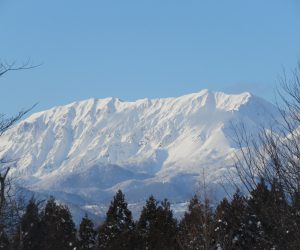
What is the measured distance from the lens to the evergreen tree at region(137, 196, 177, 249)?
36.0m

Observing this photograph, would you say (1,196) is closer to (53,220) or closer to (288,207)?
(288,207)

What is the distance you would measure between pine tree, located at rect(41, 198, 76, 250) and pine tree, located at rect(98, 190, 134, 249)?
10.9 feet

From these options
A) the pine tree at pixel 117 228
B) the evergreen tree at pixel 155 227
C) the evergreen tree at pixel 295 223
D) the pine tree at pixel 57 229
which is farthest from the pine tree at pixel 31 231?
the evergreen tree at pixel 295 223

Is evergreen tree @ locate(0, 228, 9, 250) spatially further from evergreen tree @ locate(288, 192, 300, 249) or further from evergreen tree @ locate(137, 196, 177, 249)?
evergreen tree @ locate(137, 196, 177, 249)

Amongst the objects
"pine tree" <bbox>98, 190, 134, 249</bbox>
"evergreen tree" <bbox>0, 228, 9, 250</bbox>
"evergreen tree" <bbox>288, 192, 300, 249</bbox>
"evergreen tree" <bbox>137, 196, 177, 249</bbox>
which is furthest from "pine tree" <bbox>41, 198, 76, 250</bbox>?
"evergreen tree" <bbox>288, 192, 300, 249</bbox>

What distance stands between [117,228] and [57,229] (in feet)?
16.1

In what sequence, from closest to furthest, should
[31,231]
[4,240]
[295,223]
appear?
[295,223] → [4,240] → [31,231]

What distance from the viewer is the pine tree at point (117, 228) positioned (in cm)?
3600

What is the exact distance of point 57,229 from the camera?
39781mm

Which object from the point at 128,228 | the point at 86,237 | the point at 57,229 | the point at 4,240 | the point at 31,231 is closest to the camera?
the point at 4,240

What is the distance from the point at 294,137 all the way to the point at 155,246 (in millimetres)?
25117

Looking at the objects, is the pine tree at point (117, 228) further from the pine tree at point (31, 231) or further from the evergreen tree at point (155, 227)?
the pine tree at point (31, 231)

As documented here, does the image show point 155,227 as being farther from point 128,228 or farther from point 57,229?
point 57,229

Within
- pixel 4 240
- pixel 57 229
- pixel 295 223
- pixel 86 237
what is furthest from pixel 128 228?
pixel 295 223
